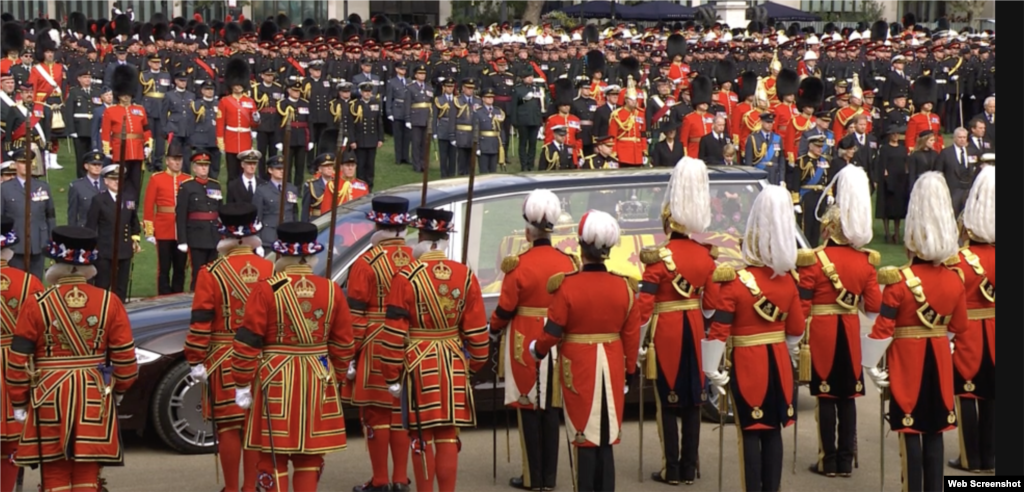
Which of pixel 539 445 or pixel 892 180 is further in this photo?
pixel 892 180

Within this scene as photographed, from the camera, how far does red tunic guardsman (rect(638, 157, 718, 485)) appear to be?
25.9 feet

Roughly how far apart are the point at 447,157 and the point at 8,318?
43.7 ft

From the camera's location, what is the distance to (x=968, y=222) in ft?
26.6

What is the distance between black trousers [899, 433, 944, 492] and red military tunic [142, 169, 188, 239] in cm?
697

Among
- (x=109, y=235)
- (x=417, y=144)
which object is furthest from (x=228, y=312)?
(x=417, y=144)

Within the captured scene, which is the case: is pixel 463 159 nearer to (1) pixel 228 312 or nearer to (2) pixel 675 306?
(2) pixel 675 306

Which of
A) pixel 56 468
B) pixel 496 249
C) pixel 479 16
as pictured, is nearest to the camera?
pixel 56 468

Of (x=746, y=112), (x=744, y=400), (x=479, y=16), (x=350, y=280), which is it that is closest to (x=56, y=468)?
(x=350, y=280)

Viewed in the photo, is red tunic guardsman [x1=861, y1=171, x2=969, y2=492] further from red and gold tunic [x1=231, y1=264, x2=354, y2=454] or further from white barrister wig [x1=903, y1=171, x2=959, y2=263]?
red and gold tunic [x1=231, y1=264, x2=354, y2=454]

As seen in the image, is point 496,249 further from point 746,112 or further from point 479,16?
point 479,16

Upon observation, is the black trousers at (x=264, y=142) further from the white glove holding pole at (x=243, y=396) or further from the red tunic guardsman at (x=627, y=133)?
the white glove holding pole at (x=243, y=396)

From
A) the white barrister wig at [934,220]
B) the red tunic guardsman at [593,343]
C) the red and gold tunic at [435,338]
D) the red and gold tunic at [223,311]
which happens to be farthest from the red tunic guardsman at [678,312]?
the red and gold tunic at [223,311]

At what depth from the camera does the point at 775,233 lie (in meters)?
7.34

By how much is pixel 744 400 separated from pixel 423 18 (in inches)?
2066
